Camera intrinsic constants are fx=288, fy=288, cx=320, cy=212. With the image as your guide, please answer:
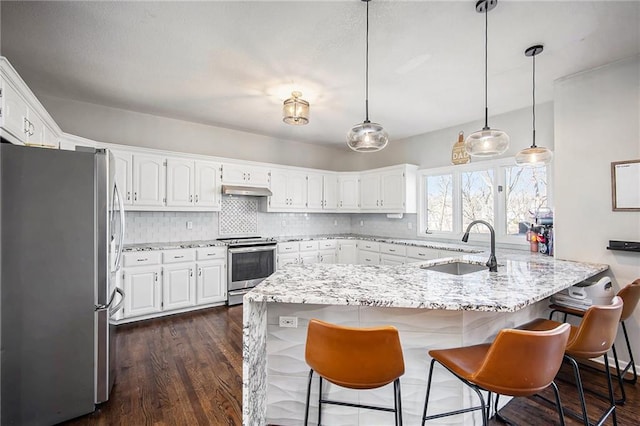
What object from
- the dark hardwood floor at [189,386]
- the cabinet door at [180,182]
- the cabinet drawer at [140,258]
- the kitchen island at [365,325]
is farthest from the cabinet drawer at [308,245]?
the kitchen island at [365,325]

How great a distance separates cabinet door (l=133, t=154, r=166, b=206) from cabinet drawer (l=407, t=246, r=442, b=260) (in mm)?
3591

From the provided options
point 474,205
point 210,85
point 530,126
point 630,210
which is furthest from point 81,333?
point 530,126

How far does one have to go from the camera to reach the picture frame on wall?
2.36m

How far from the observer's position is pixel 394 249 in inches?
181

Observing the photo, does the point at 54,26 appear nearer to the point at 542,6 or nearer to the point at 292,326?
the point at 292,326

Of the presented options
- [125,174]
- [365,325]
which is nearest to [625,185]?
[365,325]

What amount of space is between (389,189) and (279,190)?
191 cm

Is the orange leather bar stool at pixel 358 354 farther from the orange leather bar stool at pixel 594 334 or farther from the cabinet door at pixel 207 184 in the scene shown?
the cabinet door at pixel 207 184

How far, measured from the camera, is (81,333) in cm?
188

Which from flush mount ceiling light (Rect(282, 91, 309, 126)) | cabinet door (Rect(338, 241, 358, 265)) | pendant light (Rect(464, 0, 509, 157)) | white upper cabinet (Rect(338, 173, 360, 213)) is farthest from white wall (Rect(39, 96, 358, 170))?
pendant light (Rect(464, 0, 509, 157))

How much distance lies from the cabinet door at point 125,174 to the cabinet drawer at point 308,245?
2555mm

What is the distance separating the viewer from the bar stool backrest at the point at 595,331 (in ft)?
5.12

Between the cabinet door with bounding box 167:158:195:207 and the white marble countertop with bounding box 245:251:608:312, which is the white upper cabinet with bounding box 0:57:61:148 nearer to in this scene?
the cabinet door with bounding box 167:158:195:207

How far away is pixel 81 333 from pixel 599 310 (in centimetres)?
308
